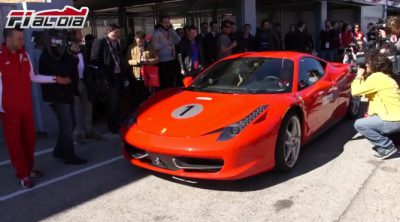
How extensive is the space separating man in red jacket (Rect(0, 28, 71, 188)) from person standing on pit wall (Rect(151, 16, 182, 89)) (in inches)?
142

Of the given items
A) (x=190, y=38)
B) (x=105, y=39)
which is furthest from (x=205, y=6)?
(x=105, y=39)

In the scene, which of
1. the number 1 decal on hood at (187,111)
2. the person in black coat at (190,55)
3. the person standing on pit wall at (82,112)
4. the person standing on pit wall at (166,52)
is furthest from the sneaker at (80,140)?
the person in black coat at (190,55)

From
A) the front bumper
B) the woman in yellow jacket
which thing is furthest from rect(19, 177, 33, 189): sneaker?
the woman in yellow jacket

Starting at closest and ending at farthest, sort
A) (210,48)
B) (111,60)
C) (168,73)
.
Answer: (111,60), (168,73), (210,48)

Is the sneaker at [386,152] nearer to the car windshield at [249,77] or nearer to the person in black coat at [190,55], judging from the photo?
the car windshield at [249,77]

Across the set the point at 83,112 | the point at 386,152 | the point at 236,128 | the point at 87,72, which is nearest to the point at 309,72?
the point at 386,152

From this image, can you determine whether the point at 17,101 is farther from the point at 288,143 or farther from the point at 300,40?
the point at 300,40

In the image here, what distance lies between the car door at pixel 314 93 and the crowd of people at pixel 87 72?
0.47m

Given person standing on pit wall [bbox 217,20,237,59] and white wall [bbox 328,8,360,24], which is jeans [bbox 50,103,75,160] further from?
white wall [bbox 328,8,360,24]

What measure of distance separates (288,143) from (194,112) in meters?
1.05

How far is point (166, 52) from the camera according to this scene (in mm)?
8023

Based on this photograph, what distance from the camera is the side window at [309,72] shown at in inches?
210

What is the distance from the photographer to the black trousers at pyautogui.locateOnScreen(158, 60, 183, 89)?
812 cm

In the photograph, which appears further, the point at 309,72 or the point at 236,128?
the point at 309,72
